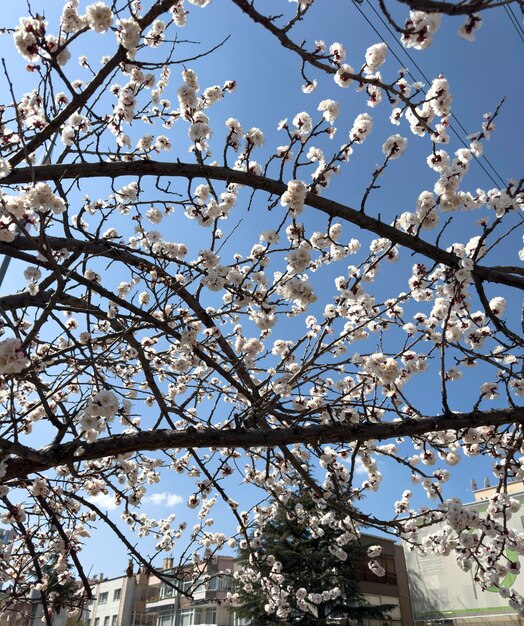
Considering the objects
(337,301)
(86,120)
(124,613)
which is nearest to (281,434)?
(337,301)

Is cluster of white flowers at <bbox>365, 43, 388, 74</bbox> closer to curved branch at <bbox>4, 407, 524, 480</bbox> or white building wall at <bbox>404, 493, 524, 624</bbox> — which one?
curved branch at <bbox>4, 407, 524, 480</bbox>

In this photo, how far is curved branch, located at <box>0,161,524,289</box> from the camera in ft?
10.5

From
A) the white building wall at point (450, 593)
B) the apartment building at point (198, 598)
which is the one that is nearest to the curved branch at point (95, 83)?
the apartment building at point (198, 598)

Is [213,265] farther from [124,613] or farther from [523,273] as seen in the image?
[124,613]

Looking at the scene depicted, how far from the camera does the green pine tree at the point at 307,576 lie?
17.4 metres

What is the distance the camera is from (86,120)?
14.3 ft

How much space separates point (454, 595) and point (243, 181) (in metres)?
21.4

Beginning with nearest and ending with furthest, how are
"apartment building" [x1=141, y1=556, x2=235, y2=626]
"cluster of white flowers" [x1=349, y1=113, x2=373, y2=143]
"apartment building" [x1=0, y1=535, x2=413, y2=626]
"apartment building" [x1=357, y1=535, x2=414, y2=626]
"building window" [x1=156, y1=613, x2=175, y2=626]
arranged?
"cluster of white flowers" [x1=349, y1=113, x2=373, y2=143] < "apartment building" [x1=0, y1=535, x2=413, y2=626] < "apartment building" [x1=357, y1=535, x2=414, y2=626] < "apartment building" [x1=141, y1=556, x2=235, y2=626] < "building window" [x1=156, y1=613, x2=175, y2=626]

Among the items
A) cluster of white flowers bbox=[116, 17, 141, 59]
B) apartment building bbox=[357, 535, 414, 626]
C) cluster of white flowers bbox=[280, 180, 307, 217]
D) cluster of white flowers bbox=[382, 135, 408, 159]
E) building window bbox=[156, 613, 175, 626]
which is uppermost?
cluster of white flowers bbox=[116, 17, 141, 59]

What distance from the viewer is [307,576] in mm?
17578

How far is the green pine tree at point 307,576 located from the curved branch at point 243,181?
605 inches

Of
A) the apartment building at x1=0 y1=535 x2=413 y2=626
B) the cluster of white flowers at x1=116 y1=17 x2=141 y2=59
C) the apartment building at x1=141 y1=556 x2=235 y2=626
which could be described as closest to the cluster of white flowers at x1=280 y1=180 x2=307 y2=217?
the cluster of white flowers at x1=116 y1=17 x2=141 y2=59

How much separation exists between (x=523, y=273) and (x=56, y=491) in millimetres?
3762

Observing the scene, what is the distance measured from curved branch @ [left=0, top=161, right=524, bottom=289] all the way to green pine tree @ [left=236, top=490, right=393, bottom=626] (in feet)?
50.4
